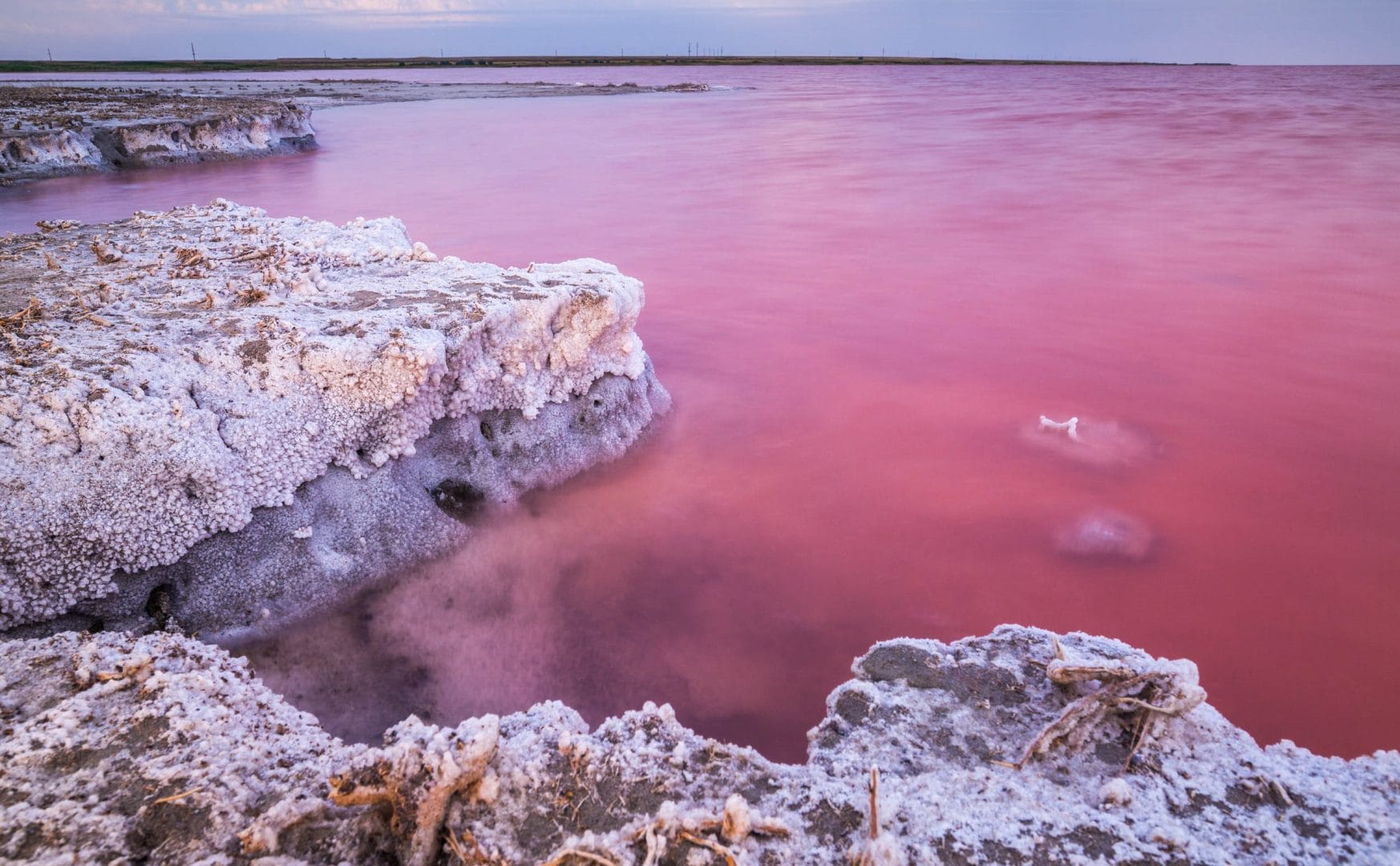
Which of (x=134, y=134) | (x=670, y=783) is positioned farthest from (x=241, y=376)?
(x=134, y=134)

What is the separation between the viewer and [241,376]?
92.9 inches

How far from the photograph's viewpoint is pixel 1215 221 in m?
6.50

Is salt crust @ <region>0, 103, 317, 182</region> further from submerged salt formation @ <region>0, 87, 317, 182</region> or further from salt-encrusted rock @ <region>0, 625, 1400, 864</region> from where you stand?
salt-encrusted rock @ <region>0, 625, 1400, 864</region>

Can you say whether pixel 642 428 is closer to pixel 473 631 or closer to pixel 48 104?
pixel 473 631

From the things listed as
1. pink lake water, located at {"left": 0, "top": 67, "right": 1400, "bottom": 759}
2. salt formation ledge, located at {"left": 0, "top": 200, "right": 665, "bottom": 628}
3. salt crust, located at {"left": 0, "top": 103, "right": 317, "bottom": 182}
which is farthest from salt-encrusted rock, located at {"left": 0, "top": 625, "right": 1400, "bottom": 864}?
salt crust, located at {"left": 0, "top": 103, "right": 317, "bottom": 182}

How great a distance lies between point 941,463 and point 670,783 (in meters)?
2.51

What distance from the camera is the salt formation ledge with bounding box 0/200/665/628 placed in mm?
A: 1964

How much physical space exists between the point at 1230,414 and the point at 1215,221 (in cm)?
392

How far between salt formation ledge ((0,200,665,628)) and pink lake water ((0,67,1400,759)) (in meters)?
0.47

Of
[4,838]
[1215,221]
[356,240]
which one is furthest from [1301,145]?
[4,838]

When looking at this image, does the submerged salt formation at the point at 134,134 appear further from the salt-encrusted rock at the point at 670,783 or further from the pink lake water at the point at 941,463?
the salt-encrusted rock at the point at 670,783

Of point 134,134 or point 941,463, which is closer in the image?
point 941,463

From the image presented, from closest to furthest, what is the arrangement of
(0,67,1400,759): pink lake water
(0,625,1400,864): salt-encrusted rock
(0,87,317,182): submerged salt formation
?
(0,625,1400,864): salt-encrusted rock → (0,67,1400,759): pink lake water → (0,87,317,182): submerged salt formation

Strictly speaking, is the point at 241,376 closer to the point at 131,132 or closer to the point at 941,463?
the point at 941,463
